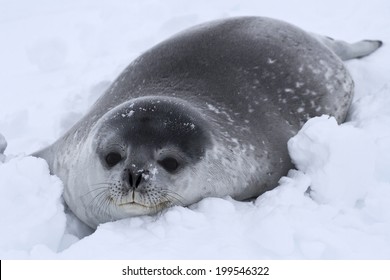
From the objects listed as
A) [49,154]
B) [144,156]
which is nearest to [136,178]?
[144,156]

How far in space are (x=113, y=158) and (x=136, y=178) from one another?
0.66ft

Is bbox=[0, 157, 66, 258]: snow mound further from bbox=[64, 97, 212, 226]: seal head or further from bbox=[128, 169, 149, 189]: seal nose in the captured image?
bbox=[128, 169, 149, 189]: seal nose

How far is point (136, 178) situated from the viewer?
7.20 feet

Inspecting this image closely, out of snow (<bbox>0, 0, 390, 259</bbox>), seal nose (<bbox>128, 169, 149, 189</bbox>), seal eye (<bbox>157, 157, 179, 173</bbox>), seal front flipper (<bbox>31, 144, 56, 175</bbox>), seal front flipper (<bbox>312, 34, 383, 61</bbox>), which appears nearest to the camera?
snow (<bbox>0, 0, 390, 259</bbox>)

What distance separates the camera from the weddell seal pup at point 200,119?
7.62 ft

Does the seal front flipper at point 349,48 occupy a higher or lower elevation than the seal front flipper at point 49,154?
higher

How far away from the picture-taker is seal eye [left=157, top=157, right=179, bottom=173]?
2316mm

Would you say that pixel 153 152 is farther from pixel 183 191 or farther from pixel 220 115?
pixel 220 115

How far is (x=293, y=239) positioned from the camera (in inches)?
80.4

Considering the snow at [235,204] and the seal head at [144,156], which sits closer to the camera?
the snow at [235,204]

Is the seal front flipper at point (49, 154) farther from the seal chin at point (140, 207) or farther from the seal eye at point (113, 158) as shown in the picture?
the seal chin at point (140, 207)

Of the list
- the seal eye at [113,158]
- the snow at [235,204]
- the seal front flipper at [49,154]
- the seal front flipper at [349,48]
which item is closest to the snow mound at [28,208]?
the snow at [235,204]

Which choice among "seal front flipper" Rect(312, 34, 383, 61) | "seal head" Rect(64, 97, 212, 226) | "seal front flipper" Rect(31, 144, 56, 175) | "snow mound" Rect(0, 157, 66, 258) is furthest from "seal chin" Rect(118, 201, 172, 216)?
"seal front flipper" Rect(312, 34, 383, 61)
